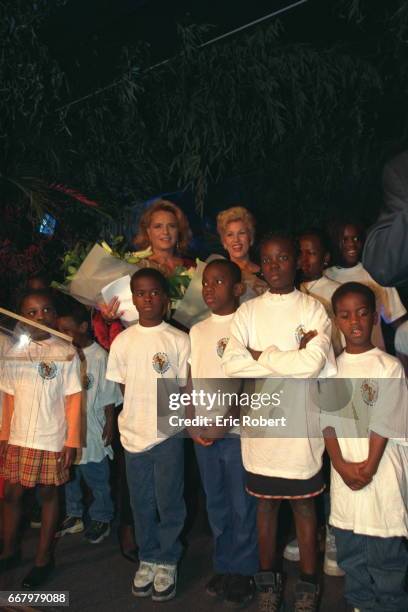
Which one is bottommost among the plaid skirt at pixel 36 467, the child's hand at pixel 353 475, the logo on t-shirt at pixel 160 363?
the plaid skirt at pixel 36 467

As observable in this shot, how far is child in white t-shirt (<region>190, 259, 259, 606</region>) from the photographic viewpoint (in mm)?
3139

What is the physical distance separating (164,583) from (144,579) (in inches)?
4.4

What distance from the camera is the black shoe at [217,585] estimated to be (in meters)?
3.16

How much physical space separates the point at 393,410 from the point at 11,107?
3767 millimetres

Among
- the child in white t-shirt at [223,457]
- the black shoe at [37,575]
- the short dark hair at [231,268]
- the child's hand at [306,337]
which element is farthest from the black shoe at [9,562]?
the child's hand at [306,337]

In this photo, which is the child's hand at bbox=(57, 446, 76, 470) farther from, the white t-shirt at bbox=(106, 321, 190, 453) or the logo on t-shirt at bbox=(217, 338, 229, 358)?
the logo on t-shirt at bbox=(217, 338, 229, 358)

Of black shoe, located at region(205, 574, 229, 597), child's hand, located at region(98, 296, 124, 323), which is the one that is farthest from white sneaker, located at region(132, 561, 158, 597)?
child's hand, located at region(98, 296, 124, 323)

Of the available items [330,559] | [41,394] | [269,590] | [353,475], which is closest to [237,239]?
[41,394]

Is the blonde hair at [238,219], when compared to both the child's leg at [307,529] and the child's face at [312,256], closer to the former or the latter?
the child's face at [312,256]

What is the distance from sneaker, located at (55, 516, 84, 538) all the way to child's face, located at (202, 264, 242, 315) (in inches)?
66.8

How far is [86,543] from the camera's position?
3908mm

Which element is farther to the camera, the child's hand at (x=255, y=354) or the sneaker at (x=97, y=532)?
the sneaker at (x=97, y=532)

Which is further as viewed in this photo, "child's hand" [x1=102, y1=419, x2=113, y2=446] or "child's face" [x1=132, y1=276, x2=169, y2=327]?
"child's hand" [x1=102, y1=419, x2=113, y2=446]

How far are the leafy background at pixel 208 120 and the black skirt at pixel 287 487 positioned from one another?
2.46 meters
